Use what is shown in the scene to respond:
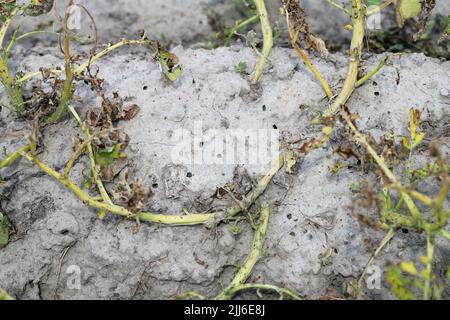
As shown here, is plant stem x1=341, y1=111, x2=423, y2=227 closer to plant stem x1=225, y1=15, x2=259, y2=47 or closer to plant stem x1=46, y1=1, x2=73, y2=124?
plant stem x1=225, y1=15, x2=259, y2=47

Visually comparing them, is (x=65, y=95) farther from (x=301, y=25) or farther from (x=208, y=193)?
(x=301, y=25)

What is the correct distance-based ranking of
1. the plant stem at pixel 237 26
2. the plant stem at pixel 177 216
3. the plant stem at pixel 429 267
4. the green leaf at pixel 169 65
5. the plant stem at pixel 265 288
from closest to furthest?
1. the plant stem at pixel 429 267
2. the plant stem at pixel 265 288
3. the plant stem at pixel 177 216
4. the green leaf at pixel 169 65
5. the plant stem at pixel 237 26

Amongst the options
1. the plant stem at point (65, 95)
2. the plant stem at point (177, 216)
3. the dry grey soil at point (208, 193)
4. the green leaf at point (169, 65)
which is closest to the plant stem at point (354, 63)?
the dry grey soil at point (208, 193)

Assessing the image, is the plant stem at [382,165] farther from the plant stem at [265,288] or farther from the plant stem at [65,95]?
the plant stem at [65,95]

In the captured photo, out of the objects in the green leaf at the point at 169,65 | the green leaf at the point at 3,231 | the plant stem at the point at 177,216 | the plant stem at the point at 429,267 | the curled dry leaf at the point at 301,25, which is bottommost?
the green leaf at the point at 3,231

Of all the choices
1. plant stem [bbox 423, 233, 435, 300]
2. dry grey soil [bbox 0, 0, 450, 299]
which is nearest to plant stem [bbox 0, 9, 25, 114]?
dry grey soil [bbox 0, 0, 450, 299]

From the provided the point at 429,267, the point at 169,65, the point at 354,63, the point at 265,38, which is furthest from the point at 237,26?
the point at 429,267
